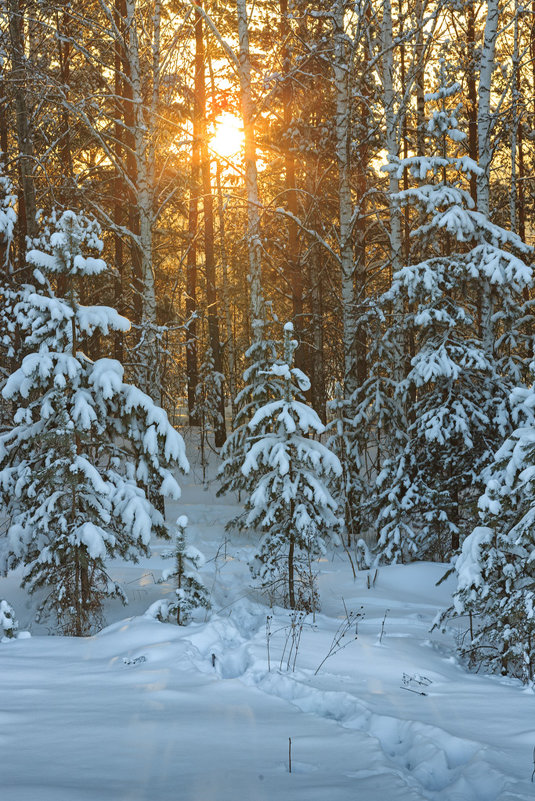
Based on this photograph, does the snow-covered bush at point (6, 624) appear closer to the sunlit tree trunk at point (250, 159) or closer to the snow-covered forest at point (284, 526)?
the snow-covered forest at point (284, 526)

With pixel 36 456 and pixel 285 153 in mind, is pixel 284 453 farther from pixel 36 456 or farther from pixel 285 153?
pixel 285 153

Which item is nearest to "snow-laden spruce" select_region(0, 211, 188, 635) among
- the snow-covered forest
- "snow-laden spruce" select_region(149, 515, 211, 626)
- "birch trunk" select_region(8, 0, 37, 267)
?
the snow-covered forest

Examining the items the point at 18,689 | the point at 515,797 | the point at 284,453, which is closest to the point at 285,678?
the point at 18,689

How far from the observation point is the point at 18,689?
13.6 ft

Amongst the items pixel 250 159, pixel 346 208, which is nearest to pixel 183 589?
pixel 346 208

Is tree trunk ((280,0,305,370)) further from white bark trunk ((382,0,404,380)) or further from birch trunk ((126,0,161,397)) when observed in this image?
birch trunk ((126,0,161,397))

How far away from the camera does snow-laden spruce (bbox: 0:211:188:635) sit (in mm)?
7242

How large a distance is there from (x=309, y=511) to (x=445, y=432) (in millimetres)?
2692

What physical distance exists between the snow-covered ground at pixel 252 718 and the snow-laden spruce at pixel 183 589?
1.54ft

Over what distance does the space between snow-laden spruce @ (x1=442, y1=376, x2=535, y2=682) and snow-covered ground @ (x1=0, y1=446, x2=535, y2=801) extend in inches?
15.9

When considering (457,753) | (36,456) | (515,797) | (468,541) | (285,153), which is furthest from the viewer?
(285,153)

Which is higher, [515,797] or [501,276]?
[501,276]

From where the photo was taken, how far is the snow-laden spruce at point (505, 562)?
5.51m

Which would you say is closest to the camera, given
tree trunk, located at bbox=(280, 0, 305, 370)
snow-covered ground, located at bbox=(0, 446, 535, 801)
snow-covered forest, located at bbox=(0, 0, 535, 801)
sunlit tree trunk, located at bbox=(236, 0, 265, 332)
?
snow-covered ground, located at bbox=(0, 446, 535, 801)
